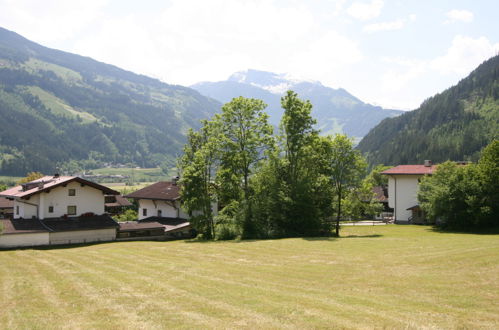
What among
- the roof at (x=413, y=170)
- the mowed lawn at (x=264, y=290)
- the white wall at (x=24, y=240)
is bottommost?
the white wall at (x=24, y=240)

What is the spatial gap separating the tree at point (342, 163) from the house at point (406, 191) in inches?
698

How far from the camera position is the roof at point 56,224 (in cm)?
4209

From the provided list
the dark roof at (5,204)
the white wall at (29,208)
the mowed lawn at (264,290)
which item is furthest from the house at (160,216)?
the dark roof at (5,204)

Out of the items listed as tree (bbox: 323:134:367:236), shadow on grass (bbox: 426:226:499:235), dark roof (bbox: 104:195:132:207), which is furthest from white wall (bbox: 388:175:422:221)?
dark roof (bbox: 104:195:132:207)

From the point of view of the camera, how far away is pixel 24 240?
4150 cm

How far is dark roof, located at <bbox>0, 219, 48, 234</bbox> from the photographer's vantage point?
134 ft

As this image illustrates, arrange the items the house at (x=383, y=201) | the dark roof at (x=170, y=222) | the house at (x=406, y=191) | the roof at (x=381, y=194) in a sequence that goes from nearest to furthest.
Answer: the dark roof at (x=170, y=222)
the house at (x=406, y=191)
the house at (x=383, y=201)
the roof at (x=381, y=194)

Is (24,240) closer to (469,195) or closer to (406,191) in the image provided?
(469,195)

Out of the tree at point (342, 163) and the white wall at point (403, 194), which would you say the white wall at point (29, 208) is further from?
the white wall at point (403, 194)

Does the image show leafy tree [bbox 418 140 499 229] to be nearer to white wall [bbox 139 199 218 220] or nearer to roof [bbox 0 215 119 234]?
white wall [bbox 139 199 218 220]

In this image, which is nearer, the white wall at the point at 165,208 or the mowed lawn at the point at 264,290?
the mowed lawn at the point at 264,290

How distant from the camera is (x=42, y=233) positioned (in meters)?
42.9

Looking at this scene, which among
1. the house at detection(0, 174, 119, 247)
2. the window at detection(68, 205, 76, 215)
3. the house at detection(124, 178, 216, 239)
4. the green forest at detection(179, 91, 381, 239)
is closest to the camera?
the house at detection(0, 174, 119, 247)

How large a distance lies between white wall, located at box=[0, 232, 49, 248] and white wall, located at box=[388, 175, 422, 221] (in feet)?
167
